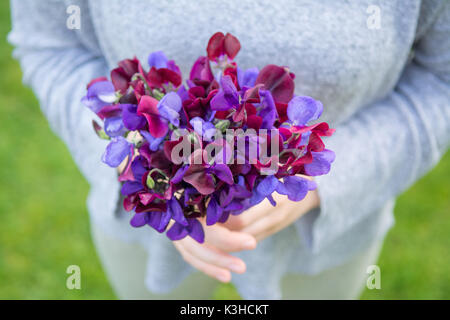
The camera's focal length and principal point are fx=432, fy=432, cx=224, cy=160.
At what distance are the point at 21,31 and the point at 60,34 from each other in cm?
8

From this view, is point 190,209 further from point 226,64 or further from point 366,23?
point 366,23

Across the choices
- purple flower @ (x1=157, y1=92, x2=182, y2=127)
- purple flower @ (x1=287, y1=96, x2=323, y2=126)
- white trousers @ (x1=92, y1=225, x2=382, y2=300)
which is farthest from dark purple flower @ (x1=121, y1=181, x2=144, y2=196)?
white trousers @ (x1=92, y1=225, x2=382, y2=300)

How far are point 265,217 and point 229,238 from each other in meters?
0.09

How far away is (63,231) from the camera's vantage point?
211 cm

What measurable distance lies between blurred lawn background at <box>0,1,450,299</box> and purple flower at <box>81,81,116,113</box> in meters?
1.48

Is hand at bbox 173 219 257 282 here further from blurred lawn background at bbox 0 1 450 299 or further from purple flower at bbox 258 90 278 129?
blurred lawn background at bbox 0 1 450 299

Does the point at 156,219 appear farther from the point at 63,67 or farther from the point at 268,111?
the point at 63,67

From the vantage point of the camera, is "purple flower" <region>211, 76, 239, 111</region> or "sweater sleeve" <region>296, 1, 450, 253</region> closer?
"purple flower" <region>211, 76, 239, 111</region>

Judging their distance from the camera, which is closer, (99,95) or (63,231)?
(99,95)

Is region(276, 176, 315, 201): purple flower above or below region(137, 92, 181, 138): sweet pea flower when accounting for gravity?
below

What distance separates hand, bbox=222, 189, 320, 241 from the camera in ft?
2.45

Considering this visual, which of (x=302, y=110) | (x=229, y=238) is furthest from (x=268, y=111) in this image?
(x=229, y=238)

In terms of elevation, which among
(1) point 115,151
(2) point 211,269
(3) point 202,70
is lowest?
(2) point 211,269
